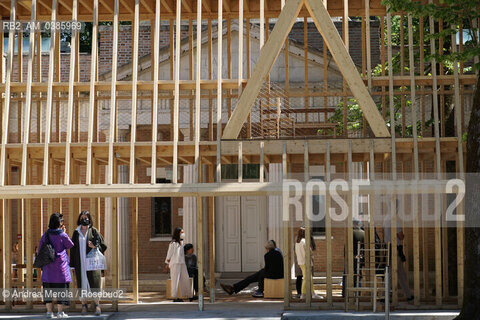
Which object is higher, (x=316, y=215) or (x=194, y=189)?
(x=194, y=189)

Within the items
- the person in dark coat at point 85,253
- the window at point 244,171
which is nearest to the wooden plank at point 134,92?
the person in dark coat at point 85,253

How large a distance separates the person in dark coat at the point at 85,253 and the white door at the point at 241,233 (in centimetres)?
886

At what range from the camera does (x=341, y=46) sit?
1596 centimetres

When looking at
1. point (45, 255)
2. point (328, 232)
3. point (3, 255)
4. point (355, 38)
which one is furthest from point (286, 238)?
point (355, 38)

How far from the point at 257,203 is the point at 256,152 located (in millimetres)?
8397

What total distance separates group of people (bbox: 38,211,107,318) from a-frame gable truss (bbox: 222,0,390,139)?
10.2 ft

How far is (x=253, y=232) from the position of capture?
78.9 feet

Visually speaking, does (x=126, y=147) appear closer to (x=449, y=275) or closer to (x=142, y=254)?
(x=449, y=275)

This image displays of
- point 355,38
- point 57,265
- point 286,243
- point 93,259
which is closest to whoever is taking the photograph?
point 57,265

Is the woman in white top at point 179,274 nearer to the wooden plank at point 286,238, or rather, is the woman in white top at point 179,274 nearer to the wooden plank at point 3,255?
the wooden plank at point 286,238

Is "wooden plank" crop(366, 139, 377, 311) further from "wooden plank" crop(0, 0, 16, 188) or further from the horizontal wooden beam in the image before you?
"wooden plank" crop(0, 0, 16, 188)

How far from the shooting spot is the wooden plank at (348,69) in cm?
1565

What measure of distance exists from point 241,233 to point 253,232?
34cm

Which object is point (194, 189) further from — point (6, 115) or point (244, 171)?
point (244, 171)
